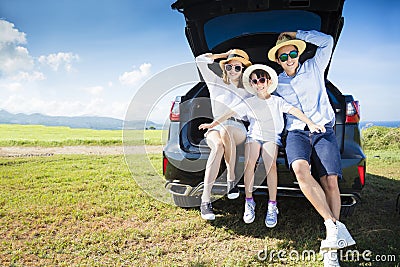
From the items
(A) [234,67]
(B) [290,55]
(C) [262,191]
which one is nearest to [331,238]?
(C) [262,191]

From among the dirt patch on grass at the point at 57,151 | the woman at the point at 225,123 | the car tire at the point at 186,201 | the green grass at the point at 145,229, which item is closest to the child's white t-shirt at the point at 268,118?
the woman at the point at 225,123

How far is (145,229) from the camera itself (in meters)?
3.35

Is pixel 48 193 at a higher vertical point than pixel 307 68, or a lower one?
lower

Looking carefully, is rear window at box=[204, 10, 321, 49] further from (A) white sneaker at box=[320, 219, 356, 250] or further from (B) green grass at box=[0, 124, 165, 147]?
(B) green grass at box=[0, 124, 165, 147]

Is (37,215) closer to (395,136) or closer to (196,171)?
(196,171)

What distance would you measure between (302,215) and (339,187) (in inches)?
31.7

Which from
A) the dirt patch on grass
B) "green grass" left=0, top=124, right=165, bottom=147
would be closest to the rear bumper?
"green grass" left=0, top=124, right=165, bottom=147

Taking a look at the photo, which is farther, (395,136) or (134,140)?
(395,136)

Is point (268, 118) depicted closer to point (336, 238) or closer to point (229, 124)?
point (229, 124)

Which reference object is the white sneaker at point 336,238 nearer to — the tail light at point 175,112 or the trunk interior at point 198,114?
the trunk interior at point 198,114

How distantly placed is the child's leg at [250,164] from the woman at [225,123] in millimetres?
99

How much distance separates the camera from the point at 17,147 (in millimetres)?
9523

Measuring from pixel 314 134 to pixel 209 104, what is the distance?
1.05 metres

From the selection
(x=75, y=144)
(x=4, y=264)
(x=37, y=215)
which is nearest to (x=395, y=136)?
(x=75, y=144)
